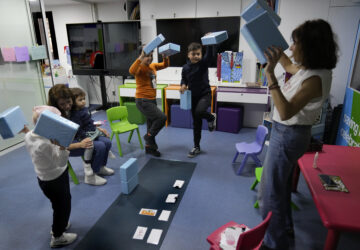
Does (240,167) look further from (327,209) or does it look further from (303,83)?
(303,83)

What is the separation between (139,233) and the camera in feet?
6.97

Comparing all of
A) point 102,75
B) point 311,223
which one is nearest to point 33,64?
point 102,75

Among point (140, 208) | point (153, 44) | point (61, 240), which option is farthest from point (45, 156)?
point (153, 44)

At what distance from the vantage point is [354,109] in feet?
10.4

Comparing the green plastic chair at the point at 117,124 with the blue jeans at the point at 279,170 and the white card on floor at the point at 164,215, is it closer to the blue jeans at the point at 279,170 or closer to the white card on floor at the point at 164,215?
the white card on floor at the point at 164,215

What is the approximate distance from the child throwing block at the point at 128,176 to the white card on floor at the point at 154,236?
0.66 metres

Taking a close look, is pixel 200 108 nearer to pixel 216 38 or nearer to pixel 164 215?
pixel 216 38

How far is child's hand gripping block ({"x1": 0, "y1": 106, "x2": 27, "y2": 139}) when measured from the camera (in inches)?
60.4

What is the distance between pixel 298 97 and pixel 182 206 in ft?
5.25

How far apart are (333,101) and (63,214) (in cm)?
406

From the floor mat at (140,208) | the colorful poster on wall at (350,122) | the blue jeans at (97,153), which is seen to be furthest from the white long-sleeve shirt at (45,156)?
the colorful poster on wall at (350,122)

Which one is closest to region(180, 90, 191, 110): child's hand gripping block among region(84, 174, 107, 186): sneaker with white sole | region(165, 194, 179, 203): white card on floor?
region(165, 194, 179, 203): white card on floor

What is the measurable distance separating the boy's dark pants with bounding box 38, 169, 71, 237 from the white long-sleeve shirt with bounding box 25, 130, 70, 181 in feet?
0.17

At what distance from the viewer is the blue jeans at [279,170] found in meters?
1.52
